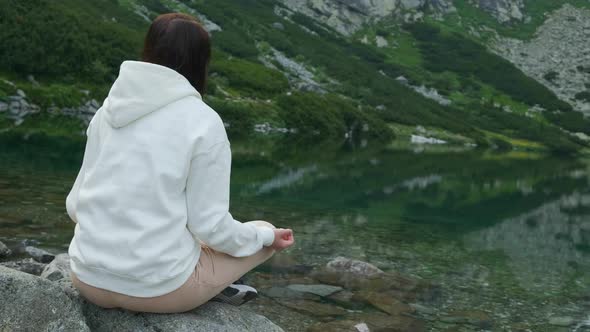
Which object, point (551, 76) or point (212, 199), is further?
point (551, 76)

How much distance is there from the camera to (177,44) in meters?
4.51

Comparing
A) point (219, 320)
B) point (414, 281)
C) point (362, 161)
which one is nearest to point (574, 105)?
point (362, 161)

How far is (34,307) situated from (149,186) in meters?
1.31

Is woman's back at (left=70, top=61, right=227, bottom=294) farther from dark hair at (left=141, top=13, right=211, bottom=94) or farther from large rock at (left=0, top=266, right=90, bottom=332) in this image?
large rock at (left=0, top=266, right=90, bottom=332)

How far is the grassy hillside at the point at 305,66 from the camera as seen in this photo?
60.2 meters

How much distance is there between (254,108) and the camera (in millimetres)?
76500

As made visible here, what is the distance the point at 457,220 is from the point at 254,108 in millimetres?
54111

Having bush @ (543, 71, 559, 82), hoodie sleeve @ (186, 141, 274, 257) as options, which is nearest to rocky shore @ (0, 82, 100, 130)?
hoodie sleeve @ (186, 141, 274, 257)

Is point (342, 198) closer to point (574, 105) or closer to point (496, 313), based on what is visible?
point (496, 313)

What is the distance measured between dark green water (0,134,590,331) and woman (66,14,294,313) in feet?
16.1

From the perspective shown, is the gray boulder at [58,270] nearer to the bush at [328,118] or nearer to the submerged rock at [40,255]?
the submerged rock at [40,255]

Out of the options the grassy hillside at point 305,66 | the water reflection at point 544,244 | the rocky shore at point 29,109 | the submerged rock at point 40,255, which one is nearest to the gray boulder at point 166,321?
the submerged rock at point 40,255

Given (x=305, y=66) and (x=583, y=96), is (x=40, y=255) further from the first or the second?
(x=583, y=96)

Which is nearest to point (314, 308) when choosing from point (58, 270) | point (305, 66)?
point (58, 270)
